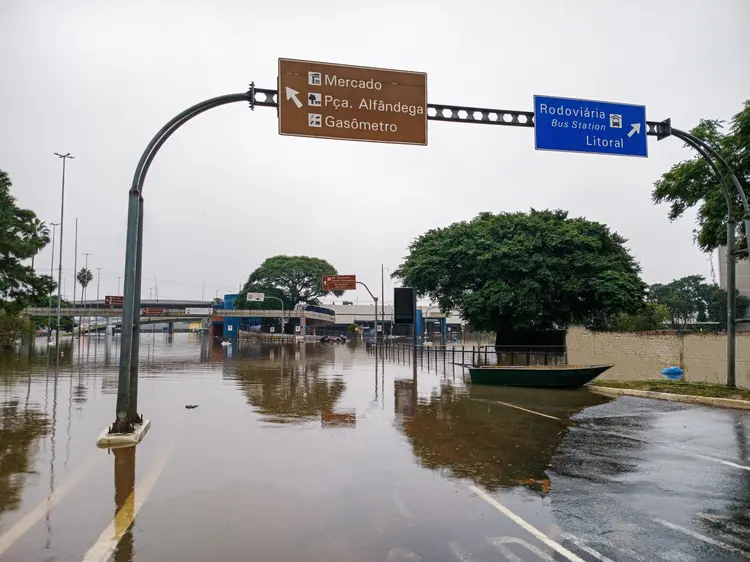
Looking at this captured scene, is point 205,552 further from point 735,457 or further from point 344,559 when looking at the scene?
point 735,457

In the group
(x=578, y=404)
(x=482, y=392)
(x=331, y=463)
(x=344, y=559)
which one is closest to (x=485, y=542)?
(x=344, y=559)

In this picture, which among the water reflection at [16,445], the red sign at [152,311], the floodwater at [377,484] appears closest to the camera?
the floodwater at [377,484]

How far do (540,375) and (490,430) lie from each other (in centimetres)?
819

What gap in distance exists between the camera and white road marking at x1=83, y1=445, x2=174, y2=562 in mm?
4949

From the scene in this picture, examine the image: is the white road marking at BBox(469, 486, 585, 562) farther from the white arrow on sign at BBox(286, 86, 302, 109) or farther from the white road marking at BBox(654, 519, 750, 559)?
the white arrow on sign at BBox(286, 86, 302, 109)

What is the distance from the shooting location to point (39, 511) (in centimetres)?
610

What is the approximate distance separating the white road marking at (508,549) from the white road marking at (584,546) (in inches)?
14.8

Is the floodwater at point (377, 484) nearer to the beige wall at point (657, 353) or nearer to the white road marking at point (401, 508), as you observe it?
the white road marking at point (401, 508)

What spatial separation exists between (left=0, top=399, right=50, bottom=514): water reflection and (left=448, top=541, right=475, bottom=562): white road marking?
4.73m

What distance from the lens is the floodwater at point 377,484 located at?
518cm

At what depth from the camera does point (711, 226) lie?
780 inches

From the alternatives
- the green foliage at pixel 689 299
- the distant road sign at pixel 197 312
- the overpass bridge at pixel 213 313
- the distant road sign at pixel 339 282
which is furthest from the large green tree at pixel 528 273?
the distant road sign at pixel 197 312

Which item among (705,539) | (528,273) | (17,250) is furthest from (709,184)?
(17,250)

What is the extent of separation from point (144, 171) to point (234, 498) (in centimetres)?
666
